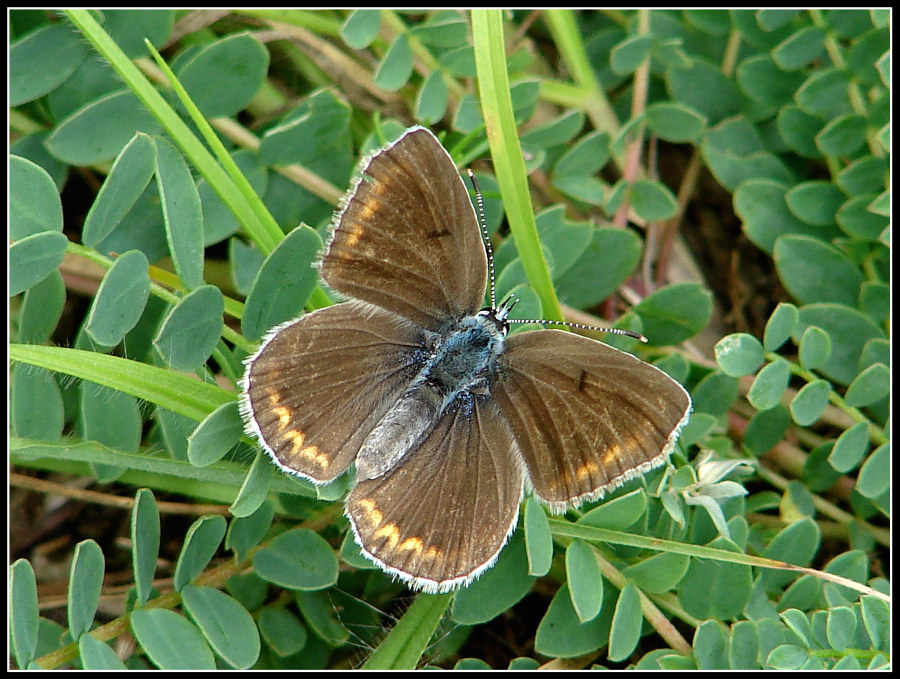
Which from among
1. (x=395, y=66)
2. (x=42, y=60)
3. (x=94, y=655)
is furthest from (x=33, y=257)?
(x=395, y=66)

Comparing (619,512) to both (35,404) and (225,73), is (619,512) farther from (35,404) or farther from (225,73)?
(225,73)

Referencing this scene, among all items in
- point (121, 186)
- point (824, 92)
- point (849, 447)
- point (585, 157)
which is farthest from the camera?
point (585, 157)

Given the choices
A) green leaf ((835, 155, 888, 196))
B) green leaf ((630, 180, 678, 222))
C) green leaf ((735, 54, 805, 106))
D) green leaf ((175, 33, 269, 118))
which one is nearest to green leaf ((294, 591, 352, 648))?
green leaf ((175, 33, 269, 118))

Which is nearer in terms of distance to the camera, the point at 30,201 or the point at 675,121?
the point at 30,201

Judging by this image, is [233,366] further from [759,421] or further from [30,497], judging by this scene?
[759,421]

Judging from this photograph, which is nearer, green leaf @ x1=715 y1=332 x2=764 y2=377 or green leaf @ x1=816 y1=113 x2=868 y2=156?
green leaf @ x1=715 y1=332 x2=764 y2=377

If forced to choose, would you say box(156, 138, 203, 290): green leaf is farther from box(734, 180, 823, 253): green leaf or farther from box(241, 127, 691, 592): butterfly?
box(734, 180, 823, 253): green leaf

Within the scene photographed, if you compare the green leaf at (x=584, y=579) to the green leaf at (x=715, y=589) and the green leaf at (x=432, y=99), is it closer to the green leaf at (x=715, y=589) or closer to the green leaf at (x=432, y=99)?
the green leaf at (x=715, y=589)
